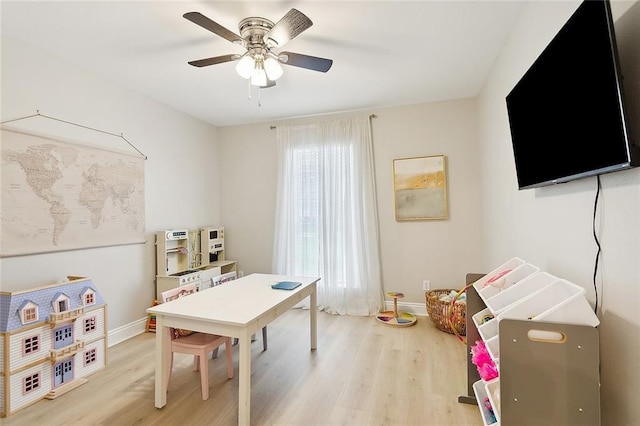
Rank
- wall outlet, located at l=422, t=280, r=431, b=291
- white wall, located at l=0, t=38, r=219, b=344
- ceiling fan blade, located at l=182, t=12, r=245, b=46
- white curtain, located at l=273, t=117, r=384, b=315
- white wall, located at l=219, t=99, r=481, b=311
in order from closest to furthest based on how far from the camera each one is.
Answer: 1. ceiling fan blade, located at l=182, t=12, r=245, b=46
2. white wall, located at l=0, t=38, r=219, b=344
3. white wall, located at l=219, t=99, r=481, b=311
4. wall outlet, located at l=422, t=280, r=431, b=291
5. white curtain, located at l=273, t=117, r=384, b=315

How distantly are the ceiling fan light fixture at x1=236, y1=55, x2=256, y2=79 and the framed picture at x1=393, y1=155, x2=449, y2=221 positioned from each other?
2.26m

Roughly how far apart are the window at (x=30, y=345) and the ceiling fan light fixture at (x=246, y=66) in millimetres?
2328

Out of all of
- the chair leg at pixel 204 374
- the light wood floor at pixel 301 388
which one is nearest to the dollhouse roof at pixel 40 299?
the light wood floor at pixel 301 388

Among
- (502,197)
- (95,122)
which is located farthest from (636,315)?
(95,122)

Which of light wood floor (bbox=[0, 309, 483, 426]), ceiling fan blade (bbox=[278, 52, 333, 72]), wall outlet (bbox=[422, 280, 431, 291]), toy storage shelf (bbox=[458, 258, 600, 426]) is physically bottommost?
light wood floor (bbox=[0, 309, 483, 426])

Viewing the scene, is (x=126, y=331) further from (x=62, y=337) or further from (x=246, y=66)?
(x=246, y=66)

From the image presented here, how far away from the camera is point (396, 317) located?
11.5ft

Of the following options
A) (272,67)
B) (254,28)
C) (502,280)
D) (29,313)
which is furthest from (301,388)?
(254,28)

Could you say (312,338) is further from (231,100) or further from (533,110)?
(231,100)

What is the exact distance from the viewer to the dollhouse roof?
197 centimetres

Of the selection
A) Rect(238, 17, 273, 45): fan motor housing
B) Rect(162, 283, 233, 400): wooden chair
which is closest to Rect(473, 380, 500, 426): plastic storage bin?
Rect(162, 283, 233, 400): wooden chair

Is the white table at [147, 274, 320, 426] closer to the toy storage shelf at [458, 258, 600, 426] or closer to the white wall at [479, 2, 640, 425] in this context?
the toy storage shelf at [458, 258, 600, 426]

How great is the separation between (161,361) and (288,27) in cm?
222

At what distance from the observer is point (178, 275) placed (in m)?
3.63
